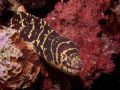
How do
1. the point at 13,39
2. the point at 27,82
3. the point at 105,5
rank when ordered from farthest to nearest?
the point at 105,5, the point at 27,82, the point at 13,39

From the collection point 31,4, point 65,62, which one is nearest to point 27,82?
point 65,62

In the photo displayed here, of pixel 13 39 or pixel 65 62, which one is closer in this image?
pixel 13 39

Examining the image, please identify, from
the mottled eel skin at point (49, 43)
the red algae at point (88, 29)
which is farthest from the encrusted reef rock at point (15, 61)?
the red algae at point (88, 29)

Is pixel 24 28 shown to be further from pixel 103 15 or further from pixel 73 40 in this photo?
pixel 103 15

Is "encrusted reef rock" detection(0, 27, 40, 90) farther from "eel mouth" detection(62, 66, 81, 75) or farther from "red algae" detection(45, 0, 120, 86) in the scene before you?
"red algae" detection(45, 0, 120, 86)

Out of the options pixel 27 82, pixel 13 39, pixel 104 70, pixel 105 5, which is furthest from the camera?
pixel 104 70

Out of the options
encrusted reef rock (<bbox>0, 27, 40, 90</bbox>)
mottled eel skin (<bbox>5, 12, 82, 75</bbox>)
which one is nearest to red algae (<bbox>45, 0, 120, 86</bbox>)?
mottled eel skin (<bbox>5, 12, 82, 75</bbox>)
